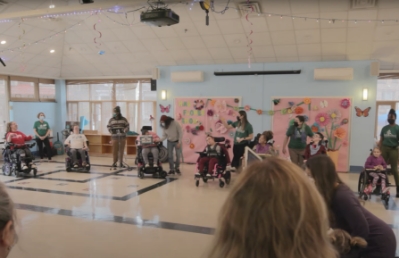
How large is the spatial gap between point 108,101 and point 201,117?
140 inches

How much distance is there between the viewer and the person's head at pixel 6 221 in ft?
3.70

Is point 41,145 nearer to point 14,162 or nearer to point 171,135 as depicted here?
point 14,162

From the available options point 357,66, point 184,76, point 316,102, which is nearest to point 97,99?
point 184,76

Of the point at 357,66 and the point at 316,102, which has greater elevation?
the point at 357,66

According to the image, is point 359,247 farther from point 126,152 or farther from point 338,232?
point 126,152

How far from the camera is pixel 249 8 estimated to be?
6.31 metres

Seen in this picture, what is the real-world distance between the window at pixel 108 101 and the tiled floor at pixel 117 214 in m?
3.35

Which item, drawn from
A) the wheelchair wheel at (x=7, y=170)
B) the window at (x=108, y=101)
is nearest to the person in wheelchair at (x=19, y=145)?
the wheelchair wheel at (x=7, y=170)

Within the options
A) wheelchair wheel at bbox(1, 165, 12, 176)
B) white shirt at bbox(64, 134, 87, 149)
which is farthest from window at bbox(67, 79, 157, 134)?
wheelchair wheel at bbox(1, 165, 12, 176)

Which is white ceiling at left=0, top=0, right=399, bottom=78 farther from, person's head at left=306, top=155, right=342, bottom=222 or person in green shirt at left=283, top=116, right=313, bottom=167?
person's head at left=306, top=155, right=342, bottom=222

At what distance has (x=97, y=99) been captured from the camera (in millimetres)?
11117

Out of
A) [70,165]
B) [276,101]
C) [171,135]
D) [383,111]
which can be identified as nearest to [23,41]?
[70,165]

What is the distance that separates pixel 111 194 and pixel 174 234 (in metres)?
2.30

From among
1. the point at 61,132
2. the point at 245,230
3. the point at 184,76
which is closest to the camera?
the point at 245,230
